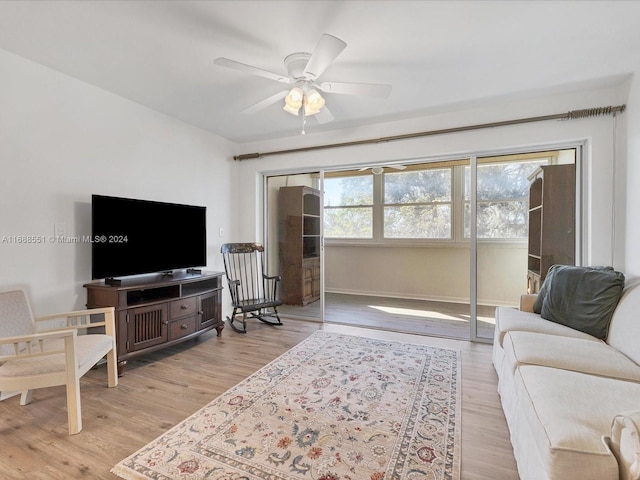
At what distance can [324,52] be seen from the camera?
5.89ft

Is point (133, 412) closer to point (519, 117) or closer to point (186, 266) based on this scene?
point (186, 266)

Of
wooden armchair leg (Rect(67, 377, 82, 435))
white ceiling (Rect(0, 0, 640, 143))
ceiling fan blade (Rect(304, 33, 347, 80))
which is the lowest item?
wooden armchair leg (Rect(67, 377, 82, 435))

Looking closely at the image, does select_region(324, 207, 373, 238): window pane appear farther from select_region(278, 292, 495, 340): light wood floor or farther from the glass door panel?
the glass door panel

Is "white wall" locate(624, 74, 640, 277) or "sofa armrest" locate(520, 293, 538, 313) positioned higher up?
"white wall" locate(624, 74, 640, 277)

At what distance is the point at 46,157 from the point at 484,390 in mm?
3859

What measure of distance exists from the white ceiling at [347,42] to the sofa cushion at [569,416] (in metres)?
2.04

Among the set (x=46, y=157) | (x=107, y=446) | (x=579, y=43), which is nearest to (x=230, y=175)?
(x=46, y=157)

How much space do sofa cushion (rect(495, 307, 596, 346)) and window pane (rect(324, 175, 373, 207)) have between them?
11.5ft

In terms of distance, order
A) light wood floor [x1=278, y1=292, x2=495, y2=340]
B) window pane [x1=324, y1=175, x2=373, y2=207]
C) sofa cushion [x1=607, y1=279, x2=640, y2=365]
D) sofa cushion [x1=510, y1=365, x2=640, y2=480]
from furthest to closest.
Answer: window pane [x1=324, y1=175, x2=373, y2=207], light wood floor [x1=278, y1=292, x2=495, y2=340], sofa cushion [x1=607, y1=279, x2=640, y2=365], sofa cushion [x1=510, y1=365, x2=640, y2=480]

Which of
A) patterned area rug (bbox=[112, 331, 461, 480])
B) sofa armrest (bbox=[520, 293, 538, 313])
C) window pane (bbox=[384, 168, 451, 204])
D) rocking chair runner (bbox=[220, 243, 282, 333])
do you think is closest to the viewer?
patterned area rug (bbox=[112, 331, 461, 480])

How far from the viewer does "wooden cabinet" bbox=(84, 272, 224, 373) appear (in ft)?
8.32

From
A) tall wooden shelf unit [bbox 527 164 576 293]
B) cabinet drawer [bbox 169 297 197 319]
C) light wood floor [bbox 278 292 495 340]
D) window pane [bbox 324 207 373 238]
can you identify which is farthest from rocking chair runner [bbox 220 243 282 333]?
tall wooden shelf unit [bbox 527 164 576 293]

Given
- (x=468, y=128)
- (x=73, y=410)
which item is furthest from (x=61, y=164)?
(x=468, y=128)

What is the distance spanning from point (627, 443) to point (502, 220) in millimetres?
2825
